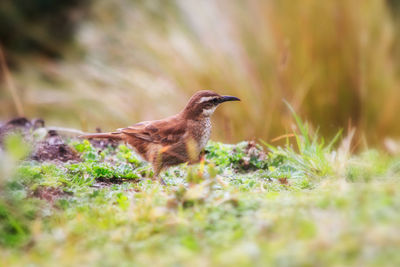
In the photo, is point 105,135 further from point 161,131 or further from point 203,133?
point 203,133

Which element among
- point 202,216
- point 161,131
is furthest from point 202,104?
point 202,216

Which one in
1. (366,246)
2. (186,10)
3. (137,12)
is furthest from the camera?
(137,12)

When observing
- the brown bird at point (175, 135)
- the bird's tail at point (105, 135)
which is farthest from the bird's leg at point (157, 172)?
the bird's tail at point (105, 135)

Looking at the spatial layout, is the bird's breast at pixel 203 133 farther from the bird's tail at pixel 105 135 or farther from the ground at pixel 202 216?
the bird's tail at pixel 105 135

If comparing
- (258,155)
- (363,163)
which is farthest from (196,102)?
(363,163)

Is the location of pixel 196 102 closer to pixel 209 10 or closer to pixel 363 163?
pixel 363 163

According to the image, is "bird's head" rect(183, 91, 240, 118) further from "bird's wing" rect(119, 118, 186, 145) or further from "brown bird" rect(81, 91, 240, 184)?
"bird's wing" rect(119, 118, 186, 145)
